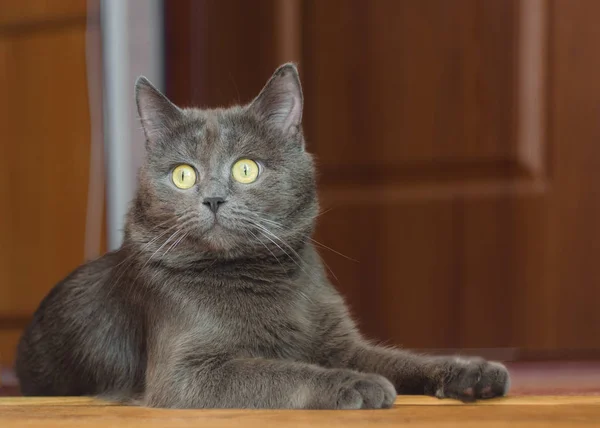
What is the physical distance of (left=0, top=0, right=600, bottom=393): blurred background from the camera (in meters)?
2.06

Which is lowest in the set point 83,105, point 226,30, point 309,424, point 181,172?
point 309,424

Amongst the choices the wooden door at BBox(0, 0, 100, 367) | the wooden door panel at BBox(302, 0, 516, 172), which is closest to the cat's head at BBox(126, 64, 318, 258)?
the wooden door panel at BBox(302, 0, 516, 172)

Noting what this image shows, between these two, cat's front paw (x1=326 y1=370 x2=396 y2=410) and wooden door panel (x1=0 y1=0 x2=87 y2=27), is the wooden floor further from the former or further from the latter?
wooden door panel (x1=0 y1=0 x2=87 y2=27)

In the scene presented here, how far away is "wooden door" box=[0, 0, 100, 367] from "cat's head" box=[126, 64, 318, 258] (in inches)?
48.2

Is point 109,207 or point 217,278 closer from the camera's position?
point 217,278

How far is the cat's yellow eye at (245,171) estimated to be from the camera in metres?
1.38

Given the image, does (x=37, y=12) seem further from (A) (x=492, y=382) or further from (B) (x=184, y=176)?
(A) (x=492, y=382)

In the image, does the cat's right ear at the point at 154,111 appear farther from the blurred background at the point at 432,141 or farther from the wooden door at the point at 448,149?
the wooden door at the point at 448,149

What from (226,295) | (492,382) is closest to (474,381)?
(492,382)

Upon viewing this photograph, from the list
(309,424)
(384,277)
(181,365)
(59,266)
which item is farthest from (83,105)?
(309,424)

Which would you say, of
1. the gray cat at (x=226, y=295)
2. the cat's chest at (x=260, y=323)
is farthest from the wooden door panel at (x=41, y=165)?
the cat's chest at (x=260, y=323)

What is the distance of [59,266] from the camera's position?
2643 millimetres

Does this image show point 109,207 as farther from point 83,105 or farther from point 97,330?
point 97,330

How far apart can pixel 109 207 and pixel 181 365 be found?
1.35 metres
